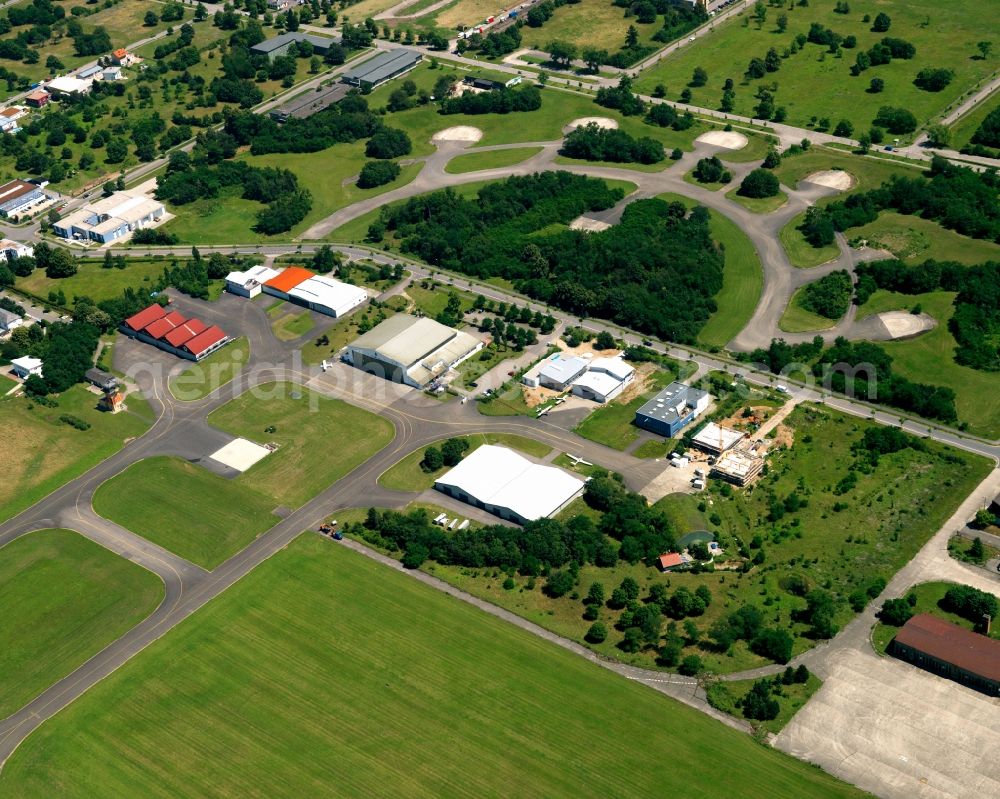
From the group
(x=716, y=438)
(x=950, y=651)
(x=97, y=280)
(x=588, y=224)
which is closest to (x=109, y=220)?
(x=97, y=280)

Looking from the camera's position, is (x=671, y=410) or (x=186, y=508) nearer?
(x=186, y=508)

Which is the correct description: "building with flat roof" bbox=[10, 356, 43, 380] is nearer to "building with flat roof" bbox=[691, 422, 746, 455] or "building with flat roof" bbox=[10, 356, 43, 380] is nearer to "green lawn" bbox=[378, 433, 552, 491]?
"green lawn" bbox=[378, 433, 552, 491]

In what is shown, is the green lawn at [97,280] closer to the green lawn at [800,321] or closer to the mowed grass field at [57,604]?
the mowed grass field at [57,604]

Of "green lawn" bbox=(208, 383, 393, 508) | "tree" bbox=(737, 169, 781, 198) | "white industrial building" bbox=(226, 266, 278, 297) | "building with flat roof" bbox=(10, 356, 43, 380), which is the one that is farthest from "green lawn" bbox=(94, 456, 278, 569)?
"tree" bbox=(737, 169, 781, 198)

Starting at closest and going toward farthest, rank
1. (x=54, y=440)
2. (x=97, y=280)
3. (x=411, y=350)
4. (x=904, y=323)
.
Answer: (x=54, y=440), (x=411, y=350), (x=904, y=323), (x=97, y=280)

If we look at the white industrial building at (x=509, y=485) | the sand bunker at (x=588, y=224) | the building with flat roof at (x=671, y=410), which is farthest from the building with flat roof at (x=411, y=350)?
the sand bunker at (x=588, y=224)

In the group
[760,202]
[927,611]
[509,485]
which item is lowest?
[927,611]

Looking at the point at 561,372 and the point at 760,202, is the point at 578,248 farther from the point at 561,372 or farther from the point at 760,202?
the point at 760,202
